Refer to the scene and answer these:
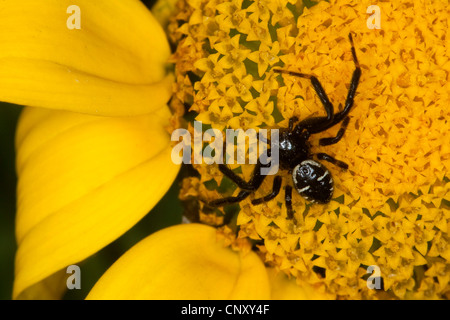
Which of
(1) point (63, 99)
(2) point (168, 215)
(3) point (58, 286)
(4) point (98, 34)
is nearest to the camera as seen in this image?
(1) point (63, 99)

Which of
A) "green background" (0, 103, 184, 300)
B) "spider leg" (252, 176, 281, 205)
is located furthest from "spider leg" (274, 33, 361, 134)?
"green background" (0, 103, 184, 300)

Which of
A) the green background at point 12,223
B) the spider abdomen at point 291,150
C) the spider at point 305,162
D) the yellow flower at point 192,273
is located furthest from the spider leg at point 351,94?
the green background at point 12,223

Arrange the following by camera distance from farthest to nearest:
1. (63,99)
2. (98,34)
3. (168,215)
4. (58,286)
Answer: (168,215)
(58,286)
(98,34)
(63,99)

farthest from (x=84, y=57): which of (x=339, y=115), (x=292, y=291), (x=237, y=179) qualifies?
(x=292, y=291)

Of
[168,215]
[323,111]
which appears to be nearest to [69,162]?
[168,215]

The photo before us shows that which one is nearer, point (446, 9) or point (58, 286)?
point (446, 9)

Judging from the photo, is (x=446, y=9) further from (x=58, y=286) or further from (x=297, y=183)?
(x=58, y=286)

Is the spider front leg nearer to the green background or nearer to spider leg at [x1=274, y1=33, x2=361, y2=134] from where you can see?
spider leg at [x1=274, y1=33, x2=361, y2=134]
